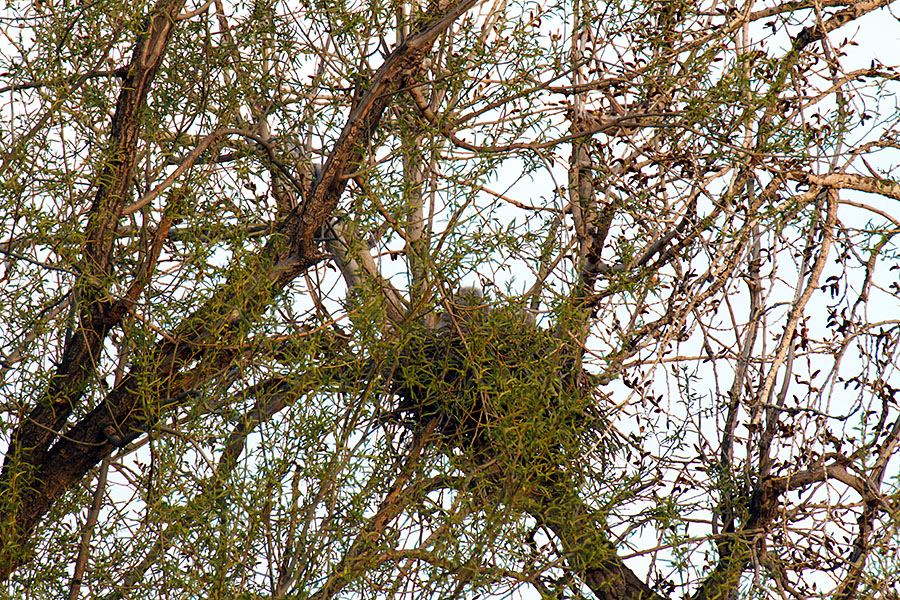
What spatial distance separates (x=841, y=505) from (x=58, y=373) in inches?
79.9

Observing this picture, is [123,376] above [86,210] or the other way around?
the other way around

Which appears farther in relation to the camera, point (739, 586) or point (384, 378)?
point (384, 378)

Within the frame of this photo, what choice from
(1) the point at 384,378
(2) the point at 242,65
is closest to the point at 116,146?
(2) the point at 242,65

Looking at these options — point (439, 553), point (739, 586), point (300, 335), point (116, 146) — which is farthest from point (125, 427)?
point (739, 586)

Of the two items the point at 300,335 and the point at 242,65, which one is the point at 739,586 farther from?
the point at 242,65

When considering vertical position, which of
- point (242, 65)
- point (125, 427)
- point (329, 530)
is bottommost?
point (329, 530)

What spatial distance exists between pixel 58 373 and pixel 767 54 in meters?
1.99

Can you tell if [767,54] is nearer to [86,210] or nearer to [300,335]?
[300,335]

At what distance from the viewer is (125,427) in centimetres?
257

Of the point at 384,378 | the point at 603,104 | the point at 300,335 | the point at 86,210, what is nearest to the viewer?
the point at 300,335

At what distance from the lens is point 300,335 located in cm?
241

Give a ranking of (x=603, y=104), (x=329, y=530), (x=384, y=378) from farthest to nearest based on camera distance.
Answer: (x=603, y=104)
(x=384, y=378)
(x=329, y=530)

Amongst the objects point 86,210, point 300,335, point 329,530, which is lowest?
point 329,530

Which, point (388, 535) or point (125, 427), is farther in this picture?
point (125, 427)
